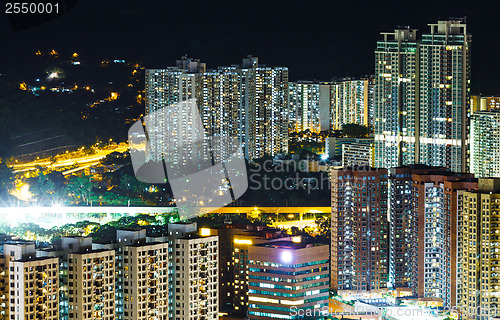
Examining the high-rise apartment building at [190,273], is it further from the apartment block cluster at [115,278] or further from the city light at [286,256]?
the city light at [286,256]

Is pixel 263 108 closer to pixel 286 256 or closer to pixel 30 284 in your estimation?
pixel 286 256

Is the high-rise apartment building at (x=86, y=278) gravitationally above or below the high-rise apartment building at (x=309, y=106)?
below

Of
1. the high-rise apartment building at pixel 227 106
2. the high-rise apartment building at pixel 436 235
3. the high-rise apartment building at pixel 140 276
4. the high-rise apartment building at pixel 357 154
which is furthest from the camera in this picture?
the high-rise apartment building at pixel 227 106

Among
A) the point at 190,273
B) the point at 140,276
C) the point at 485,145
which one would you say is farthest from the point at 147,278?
the point at 485,145

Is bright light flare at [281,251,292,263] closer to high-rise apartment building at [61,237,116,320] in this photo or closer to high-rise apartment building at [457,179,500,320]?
high-rise apartment building at [457,179,500,320]

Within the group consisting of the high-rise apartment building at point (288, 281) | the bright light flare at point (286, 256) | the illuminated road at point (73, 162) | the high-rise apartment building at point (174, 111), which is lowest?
the high-rise apartment building at point (288, 281)

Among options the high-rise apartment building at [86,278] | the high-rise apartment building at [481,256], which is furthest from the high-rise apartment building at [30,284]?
the high-rise apartment building at [481,256]

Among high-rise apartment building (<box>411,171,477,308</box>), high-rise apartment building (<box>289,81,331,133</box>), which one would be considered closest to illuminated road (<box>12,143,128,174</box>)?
high-rise apartment building (<box>289,81,331,133</box>)

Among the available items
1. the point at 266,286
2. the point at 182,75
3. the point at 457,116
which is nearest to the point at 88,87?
the point at 182,75
